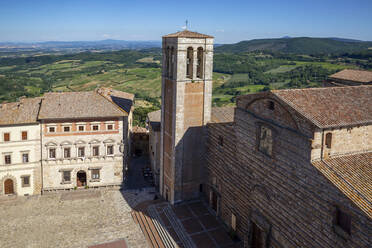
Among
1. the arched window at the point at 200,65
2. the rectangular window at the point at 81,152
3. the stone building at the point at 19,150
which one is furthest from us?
the rectangular window at the point at 81,152

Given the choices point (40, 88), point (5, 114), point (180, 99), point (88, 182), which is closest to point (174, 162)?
point (180, 99)

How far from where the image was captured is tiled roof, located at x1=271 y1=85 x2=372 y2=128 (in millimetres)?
18594

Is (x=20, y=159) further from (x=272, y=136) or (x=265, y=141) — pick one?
(x=272, y=136)

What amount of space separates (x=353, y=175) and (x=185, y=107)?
16.0m

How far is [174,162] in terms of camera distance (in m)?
31.0

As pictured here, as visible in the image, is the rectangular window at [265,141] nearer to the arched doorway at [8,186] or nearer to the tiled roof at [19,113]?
the tiled roof at [19,113]

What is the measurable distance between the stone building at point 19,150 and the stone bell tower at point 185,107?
46.3 feet

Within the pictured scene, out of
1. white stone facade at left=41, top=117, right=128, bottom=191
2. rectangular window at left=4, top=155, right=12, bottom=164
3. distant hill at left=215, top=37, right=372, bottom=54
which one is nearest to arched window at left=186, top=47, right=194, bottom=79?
white stone facade at left=41, top=117, right=128, bottom=191

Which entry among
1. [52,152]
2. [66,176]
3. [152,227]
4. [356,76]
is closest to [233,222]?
[152,227]

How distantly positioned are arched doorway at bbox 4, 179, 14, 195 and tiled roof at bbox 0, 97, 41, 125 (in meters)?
6.42

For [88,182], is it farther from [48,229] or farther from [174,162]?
[174,162]

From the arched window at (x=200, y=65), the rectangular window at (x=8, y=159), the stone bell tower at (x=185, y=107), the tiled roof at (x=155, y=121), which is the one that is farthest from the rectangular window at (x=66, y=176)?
the arched window at (x=200, y=65)

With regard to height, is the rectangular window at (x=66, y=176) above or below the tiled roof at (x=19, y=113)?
below

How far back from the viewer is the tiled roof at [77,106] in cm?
3441
